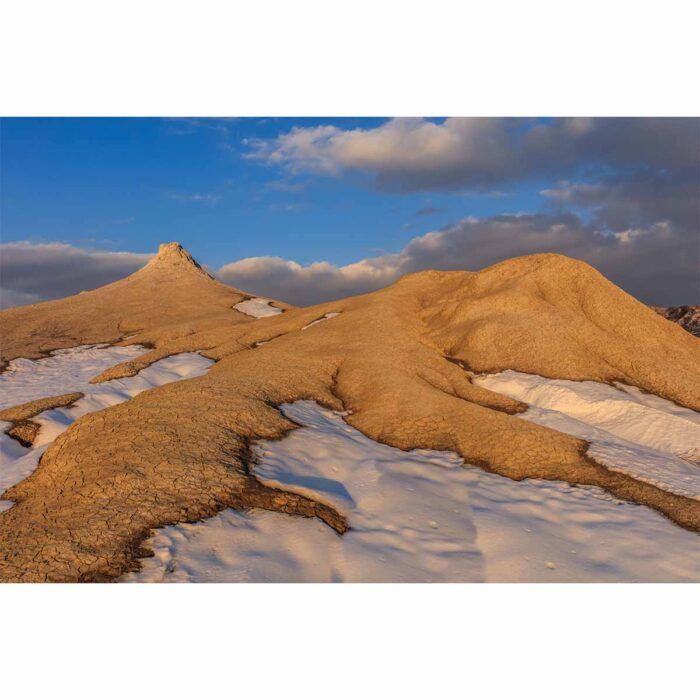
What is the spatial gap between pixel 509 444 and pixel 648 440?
855 cm

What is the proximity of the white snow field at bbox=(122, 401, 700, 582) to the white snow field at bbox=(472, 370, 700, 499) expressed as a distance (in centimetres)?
Answer: 334

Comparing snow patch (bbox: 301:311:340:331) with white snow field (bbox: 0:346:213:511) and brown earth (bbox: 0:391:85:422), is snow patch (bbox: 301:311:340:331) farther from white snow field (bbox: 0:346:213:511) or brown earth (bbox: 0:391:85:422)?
brown earth (bbox: 0:391:85:422)

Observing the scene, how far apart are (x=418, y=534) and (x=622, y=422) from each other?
15.8 metres

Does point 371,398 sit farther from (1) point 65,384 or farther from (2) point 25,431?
(1) point 65,384

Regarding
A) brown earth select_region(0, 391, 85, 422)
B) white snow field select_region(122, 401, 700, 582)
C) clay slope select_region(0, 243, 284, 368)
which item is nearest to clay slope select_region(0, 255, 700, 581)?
white snow field select_region(122, 401, 700, 582)

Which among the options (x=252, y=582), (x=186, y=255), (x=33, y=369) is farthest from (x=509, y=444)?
(x=186, y=255)

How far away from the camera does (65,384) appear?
107 feet

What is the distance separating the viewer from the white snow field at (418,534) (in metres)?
9.34

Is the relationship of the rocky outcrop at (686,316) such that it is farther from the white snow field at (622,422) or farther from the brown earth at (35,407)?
the brown earth at (35,407)

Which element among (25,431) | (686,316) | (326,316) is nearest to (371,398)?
(25,431)

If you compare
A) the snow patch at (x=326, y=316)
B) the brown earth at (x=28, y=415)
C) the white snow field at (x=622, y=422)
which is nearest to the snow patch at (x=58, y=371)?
the brown earth at (x=28, y=415)

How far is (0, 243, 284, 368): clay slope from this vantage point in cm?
4944

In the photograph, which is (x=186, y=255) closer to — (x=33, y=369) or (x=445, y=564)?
(x=33, y=369)

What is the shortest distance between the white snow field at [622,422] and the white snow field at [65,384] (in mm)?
18468
